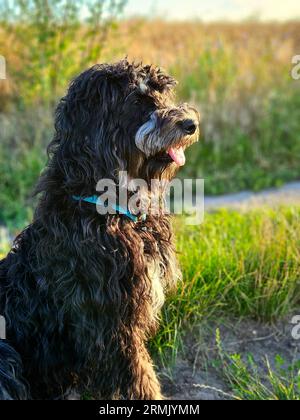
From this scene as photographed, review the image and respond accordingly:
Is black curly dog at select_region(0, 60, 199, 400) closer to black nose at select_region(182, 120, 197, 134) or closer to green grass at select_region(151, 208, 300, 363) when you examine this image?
black nose at select_region(182, 120, 197, 134)

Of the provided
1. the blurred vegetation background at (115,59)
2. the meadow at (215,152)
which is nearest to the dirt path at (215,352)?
the meadow at (215,152)

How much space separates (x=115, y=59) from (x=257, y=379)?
17.4 feet

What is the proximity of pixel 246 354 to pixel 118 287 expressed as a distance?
146cm

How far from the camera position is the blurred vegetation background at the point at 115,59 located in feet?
27.6

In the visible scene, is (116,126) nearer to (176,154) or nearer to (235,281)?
(176,154)

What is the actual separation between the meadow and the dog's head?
4.16 ft

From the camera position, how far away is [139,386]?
357 centimetres

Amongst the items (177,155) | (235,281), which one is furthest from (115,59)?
(177,155)

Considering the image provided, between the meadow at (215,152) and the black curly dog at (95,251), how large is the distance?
810 millimetres

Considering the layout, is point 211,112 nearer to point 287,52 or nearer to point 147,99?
point 287,52

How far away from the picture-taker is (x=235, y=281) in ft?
14.8

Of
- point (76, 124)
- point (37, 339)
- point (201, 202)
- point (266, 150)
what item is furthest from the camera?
point (266, 150)

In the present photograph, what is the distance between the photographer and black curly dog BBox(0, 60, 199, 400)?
10.9 ft

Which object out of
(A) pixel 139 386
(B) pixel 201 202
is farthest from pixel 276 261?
(B) pixel 201 202
